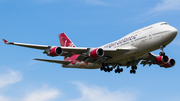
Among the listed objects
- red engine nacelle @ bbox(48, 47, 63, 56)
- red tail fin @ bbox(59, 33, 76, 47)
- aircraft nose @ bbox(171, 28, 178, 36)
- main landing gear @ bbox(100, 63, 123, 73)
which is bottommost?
main landing gear @ bbox(100, 63, 123, 73)

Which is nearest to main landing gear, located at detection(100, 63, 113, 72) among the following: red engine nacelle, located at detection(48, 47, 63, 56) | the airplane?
the airplane

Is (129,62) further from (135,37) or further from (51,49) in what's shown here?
(51,49)

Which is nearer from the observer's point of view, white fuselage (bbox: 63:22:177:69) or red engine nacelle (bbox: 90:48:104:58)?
white fuselage (bbox: 63:22:177:69)

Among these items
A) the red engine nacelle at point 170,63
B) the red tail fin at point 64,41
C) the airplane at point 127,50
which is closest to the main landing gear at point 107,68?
the airplane at point 127,50

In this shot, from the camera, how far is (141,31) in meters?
39.2

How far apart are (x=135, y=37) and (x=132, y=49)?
5.68 feet

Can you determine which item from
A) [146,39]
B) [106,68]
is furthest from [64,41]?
[146,39]

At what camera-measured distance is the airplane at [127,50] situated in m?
37.5

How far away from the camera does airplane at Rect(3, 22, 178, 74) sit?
37.5m

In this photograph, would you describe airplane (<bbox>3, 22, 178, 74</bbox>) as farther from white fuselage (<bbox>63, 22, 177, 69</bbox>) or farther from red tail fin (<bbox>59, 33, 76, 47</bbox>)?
red tail fin (<bbox>59, 33, 76, 47</bbox>)

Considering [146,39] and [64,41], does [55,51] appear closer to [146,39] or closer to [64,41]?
[146,39]

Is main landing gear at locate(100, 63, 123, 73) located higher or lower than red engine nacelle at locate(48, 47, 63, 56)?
lower

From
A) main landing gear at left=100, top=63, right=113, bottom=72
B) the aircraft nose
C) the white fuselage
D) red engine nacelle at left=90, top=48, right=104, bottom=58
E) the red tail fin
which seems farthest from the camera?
the red tail fin

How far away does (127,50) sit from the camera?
39.2 metres
